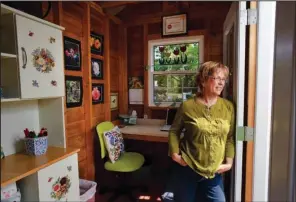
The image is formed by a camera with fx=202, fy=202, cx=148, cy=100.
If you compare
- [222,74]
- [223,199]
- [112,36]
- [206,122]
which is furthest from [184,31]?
[223,199]

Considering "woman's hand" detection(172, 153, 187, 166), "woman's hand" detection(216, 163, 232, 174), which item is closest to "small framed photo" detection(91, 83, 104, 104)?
"woman's hand" detection(172, 153, 187, 166)

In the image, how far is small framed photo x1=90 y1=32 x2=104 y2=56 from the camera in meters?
2.13

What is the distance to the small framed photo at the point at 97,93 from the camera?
7.13ft

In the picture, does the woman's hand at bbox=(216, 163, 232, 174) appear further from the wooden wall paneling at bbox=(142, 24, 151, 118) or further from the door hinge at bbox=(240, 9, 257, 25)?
the wooden wall paneling at bbox=(142, 24, 151, 118)

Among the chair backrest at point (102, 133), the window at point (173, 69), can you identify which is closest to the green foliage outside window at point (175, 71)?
the window at point (173, 69)

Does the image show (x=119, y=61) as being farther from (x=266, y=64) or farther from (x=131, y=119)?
(x=266, y=64)

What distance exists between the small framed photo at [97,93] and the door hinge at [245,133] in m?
1.55

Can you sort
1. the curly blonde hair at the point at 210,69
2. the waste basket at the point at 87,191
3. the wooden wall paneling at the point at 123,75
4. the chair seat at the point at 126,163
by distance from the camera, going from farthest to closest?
1. the wooden wall paneling at the point at 123,75
2. the chair seat at the point at 126,163
3. the waste basket at the point at 87,191
4. the curly blonde hair at the point at 210,69

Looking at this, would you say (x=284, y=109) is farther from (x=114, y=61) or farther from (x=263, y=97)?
(x=114, y=61)

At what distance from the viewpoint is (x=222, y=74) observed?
1140mm

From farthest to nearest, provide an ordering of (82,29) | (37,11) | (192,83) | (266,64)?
(192,83)
(82,29)
(37,11)
(266,64)

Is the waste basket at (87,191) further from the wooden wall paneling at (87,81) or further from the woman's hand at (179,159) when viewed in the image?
the woman's hand at (179,159)

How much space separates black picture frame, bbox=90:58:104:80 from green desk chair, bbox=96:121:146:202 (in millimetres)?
528

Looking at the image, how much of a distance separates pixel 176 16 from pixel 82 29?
1.11 meters
